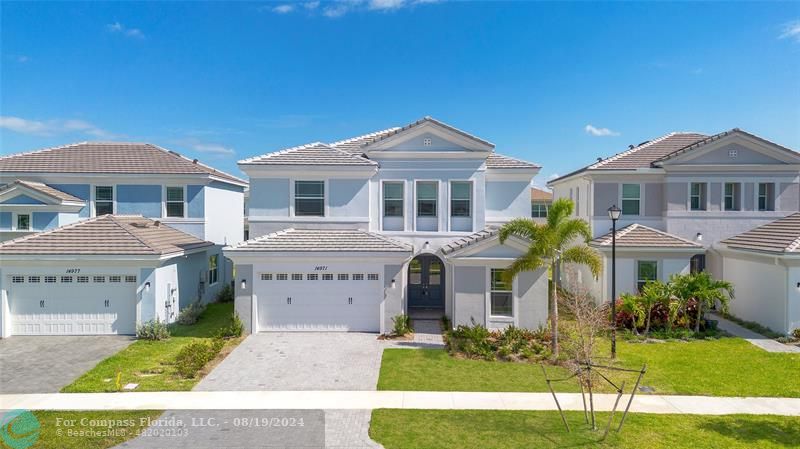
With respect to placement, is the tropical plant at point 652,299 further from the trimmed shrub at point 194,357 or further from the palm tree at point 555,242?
the trimmed shrub at point 194,357

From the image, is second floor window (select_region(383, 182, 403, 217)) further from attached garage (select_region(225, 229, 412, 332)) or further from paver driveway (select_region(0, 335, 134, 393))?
paver driveway (select_region(0, 335, 134, 393))

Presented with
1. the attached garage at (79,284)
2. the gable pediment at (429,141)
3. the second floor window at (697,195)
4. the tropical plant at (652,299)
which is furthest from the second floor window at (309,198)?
the second floor window at (697,195)

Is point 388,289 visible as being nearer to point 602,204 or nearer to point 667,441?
point 667,441

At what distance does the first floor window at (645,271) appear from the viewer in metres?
18.6

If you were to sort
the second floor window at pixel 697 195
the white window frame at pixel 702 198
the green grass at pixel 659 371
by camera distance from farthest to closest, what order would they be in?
the second floor window at pixel 697 195 → the white window frame at pixel 702 198 → the green grass at pixel 659 371

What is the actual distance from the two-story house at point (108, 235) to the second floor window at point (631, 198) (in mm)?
19229

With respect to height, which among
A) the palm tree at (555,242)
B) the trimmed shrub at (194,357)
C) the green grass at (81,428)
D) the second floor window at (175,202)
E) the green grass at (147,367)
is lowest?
the green grass at (81,428)

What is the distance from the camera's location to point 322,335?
16.0 m

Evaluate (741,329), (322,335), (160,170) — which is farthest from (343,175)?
(741,329)

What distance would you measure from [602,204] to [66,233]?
22.0 m

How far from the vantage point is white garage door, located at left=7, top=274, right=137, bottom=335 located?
611 inches

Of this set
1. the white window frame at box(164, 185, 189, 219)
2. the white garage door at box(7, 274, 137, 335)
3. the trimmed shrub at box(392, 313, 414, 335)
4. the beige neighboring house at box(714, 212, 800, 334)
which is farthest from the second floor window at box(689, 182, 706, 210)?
the white garage door at box(7, 274, 137, 335)

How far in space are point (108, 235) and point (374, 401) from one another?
12218 millimetres

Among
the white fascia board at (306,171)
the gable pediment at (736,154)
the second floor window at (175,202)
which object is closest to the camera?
the white fascia board at (306,171)
